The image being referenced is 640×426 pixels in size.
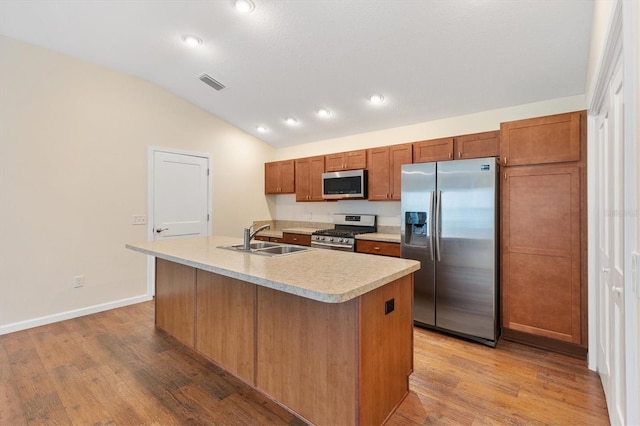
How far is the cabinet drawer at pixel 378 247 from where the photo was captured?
350cm

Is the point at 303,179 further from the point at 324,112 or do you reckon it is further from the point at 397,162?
the point at 397,162

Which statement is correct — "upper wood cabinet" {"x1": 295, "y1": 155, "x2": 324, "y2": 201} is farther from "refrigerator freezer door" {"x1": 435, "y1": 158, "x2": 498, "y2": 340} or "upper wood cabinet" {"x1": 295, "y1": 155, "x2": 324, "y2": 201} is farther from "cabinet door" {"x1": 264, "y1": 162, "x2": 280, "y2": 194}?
"refrigerator freezer door" {"x1": 435, "y1": 158, "x2": 498, "y2": 340}

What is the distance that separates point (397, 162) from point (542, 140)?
1.56m

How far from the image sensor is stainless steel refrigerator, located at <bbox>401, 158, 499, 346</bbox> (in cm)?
275

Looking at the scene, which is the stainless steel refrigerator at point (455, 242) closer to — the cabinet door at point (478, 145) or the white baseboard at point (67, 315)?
the cabinet door at point (478, 145)

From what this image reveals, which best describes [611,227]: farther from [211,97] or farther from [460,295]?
[211,97]

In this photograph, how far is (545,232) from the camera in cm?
261

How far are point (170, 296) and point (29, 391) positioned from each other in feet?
3.49

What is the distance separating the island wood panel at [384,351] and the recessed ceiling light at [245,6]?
2.44m

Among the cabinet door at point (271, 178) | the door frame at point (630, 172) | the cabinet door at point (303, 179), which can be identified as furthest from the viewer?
the cabinet door at point (271, 178)

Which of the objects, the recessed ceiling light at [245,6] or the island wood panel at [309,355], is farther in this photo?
the recessed ceiling light at [245,6]

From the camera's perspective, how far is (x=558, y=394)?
6.62ft

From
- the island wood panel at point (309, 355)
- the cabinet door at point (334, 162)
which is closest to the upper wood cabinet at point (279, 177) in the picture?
the cabinet door at point (334, 162)

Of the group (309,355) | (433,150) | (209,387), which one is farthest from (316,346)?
(433,150)
